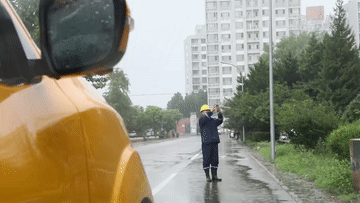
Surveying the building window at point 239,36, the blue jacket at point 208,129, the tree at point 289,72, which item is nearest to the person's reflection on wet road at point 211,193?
the blue jacket at point 208,129

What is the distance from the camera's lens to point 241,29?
123562 millimetres

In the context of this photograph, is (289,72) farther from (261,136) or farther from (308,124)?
(308,124)

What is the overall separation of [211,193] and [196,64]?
166741 mm

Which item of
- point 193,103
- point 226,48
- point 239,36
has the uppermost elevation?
point 239,36

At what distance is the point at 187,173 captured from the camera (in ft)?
50.0

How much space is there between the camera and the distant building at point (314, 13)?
128 meters

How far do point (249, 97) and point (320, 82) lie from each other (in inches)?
379

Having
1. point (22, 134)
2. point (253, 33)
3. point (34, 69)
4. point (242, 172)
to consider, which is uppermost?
point (253, 33)

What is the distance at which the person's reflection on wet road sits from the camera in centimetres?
955

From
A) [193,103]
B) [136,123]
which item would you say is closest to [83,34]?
[136,123]

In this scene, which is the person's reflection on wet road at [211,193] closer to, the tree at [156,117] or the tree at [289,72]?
the tree at [289,72]

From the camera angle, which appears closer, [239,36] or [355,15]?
[239,36]

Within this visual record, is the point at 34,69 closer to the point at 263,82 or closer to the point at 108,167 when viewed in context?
the point at 108,167

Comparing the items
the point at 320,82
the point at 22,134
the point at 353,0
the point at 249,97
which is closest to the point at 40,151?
the point at 22,134
